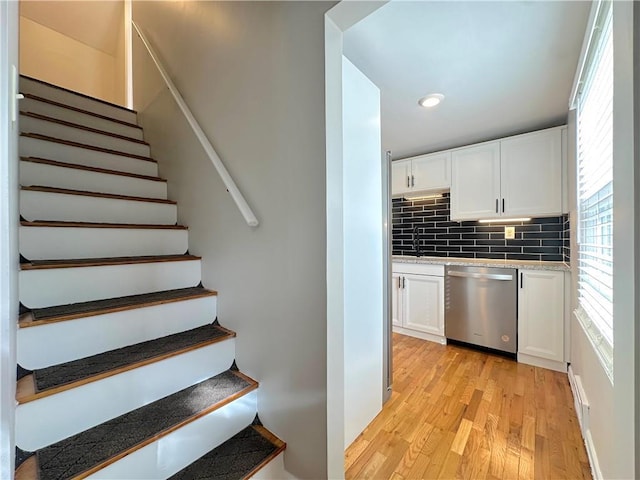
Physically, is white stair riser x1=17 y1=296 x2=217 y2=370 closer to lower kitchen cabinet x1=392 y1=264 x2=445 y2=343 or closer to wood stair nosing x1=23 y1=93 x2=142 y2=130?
wood stair nosing x1=23 y1=93 x2=142 y2=130

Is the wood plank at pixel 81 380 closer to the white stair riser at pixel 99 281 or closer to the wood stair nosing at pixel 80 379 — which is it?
the wood stair nosing at pixel 80 379

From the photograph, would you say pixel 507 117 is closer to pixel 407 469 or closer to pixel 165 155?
pixel 407 469

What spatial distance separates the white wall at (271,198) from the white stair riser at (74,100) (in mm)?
1308

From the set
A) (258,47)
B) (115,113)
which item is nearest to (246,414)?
(258,47)

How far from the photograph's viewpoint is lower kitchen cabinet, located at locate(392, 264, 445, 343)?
115 inches

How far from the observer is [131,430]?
1002 millimetres

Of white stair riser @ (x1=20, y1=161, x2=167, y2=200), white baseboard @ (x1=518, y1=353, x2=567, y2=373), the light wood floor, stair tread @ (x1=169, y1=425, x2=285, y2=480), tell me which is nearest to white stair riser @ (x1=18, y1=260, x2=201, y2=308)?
white stair riser @ (x1=20, y1=161, x2=167, y2=200)

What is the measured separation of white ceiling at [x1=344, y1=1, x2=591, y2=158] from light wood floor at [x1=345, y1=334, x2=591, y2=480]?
7.50 ft

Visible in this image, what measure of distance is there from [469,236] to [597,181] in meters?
1.98

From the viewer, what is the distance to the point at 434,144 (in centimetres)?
308

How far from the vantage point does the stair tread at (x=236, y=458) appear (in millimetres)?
1047

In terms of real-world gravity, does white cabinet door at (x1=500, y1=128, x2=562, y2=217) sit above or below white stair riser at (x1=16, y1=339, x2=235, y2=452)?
above

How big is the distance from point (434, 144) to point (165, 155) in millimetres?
2806

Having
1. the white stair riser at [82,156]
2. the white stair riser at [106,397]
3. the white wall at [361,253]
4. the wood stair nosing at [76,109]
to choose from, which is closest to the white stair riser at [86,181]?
the white stair riser at [82,156]
